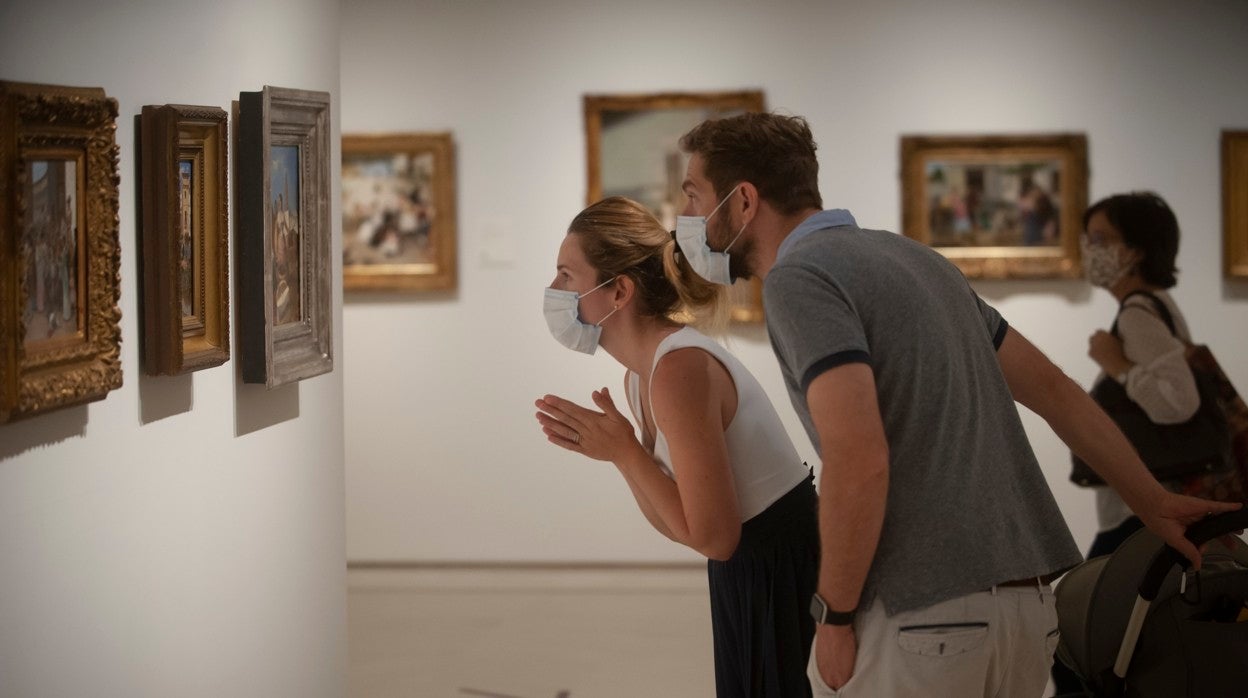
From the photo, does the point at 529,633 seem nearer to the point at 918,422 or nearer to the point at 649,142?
the point at 649,142

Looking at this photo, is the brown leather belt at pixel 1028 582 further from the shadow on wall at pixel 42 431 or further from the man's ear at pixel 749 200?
the shadow on wall at pixel 42 431

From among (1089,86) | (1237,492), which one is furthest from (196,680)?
(1089,86)

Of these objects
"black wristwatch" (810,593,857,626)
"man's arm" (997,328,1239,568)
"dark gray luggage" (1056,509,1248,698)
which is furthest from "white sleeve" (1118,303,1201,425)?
"black wristwatch" (810,593,857,626)

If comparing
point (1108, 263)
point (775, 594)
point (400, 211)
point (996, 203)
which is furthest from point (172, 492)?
point (996, 203)

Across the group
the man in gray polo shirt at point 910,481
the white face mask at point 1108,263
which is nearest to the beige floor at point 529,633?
the white face mask at point 1108,263

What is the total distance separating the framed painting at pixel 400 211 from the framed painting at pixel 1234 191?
457 cm

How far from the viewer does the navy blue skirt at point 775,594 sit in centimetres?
322

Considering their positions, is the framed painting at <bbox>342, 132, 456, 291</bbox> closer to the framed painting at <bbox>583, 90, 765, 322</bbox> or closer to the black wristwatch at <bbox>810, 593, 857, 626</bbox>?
the framed painting at <bbox>583, 90, 765, 322</bbox>

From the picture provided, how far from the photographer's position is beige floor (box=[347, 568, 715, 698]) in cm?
639

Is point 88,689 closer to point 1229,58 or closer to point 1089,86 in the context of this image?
point 1089,86

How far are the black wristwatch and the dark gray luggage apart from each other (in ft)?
3.10

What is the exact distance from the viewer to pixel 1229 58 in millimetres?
8320

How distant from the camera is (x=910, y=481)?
101 inches

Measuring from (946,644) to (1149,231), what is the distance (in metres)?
3.13
